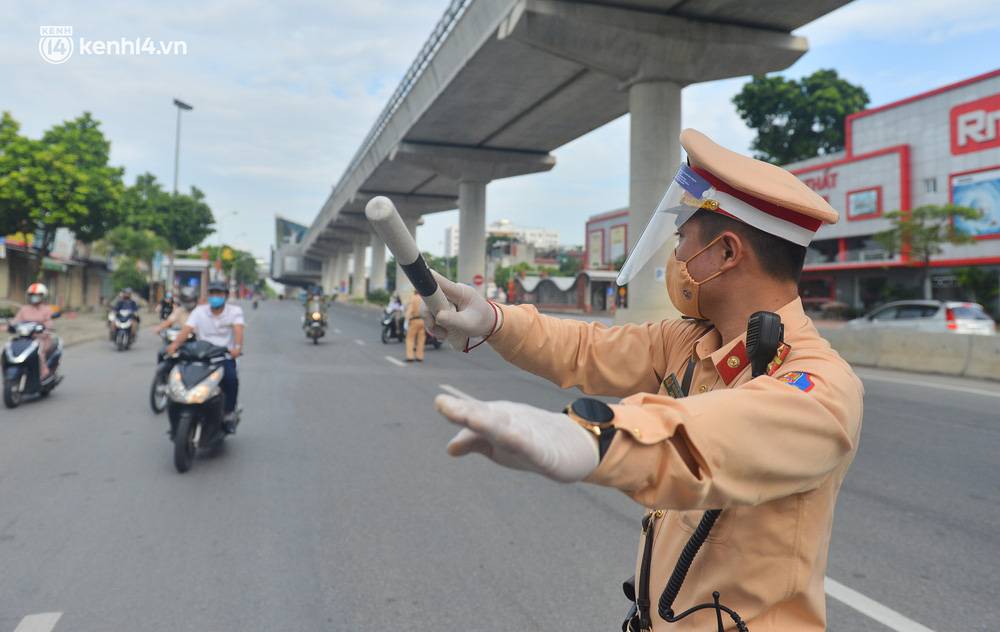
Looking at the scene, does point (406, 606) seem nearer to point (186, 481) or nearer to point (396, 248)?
point (396, 248)

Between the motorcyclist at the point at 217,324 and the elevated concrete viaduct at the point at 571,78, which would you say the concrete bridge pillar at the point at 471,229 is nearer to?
the elevated concrete viaduct at the point at 571,78

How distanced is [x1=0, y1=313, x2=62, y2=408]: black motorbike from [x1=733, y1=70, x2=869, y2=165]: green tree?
50368mm

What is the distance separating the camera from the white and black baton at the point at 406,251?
4.60 feet

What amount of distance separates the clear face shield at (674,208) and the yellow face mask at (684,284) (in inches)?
3.5

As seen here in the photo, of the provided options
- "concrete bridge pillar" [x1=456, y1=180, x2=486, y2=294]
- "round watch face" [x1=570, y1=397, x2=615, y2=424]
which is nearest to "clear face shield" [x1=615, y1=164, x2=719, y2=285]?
"round watch face" [x1=570, y1=397, x2=615, y2=424]

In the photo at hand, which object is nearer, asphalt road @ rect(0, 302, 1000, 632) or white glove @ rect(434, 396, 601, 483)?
white glove @ rect(434, 396, 601, 483)

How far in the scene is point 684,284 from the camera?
1587mm

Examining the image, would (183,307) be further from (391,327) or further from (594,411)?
(391,327)

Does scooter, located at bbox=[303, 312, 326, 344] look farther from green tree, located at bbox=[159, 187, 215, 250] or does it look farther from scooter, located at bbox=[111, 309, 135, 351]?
green tree, located at bbox=[159, 187, 215, 250]

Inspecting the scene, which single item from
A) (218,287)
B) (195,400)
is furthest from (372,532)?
(218,287)

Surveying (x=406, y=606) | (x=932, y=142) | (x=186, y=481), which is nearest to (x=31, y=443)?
(x=186, y=481)

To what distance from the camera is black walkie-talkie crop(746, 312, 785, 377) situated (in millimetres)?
1315

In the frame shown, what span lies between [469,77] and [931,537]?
19.5m

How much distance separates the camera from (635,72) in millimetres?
17344
